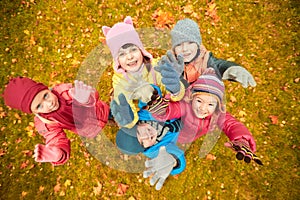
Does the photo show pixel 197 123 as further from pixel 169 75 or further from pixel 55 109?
pixel 55 109

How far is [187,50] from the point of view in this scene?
342 centimetres

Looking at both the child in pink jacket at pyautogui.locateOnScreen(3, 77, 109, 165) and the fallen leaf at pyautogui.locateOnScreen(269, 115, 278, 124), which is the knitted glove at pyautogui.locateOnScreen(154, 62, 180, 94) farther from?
the fallen leaf at pyautogui.locateOnScreen(269, 115, 278, 124)

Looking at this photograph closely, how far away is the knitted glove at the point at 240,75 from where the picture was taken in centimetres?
304

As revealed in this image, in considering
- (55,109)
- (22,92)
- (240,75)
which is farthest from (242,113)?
(22,92)

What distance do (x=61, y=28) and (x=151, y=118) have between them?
11.0 ft

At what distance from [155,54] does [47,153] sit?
274 centimetres

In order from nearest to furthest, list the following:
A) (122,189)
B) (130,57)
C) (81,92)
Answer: (81,92), (130,57), (122,189)

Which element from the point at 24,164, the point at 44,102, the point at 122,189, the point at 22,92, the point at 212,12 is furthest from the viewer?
the point at 212,12

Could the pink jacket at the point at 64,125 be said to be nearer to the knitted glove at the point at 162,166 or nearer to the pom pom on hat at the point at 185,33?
the knitted glove at the point at 162,166

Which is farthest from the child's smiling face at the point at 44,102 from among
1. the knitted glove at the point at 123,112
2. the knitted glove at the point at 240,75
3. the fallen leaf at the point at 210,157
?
the fallen leaf at the point at 210,157

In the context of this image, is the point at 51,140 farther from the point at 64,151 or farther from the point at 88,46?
the point at 88,46

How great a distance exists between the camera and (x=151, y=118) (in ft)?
11.6

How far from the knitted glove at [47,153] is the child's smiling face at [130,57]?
1.38 meters

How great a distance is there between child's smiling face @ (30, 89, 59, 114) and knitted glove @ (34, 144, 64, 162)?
1.40 feet
